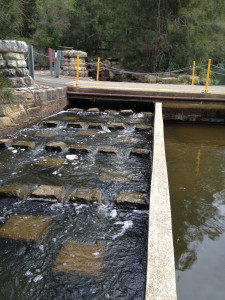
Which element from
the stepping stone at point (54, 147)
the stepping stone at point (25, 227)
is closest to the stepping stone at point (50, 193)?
the stepping stone at point (25, 227)

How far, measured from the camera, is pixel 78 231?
3061 mm

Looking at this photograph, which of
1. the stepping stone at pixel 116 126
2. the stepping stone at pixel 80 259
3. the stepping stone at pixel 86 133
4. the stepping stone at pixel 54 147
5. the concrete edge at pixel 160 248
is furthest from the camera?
the stepping stone at pixel 116 126

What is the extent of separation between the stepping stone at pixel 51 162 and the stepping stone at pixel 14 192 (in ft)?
3.12

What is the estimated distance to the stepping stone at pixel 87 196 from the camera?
142 inches

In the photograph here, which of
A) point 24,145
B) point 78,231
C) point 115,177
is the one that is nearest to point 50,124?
point 24,145

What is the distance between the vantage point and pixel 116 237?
299 cm

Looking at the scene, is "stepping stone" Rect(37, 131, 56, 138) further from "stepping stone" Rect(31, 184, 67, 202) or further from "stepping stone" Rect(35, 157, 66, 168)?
"stepping stone" Rect(31, 184, 67, 202)

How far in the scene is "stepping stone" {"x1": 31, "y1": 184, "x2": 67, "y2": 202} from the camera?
3633mm

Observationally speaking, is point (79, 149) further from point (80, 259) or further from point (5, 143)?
point (80, 259)

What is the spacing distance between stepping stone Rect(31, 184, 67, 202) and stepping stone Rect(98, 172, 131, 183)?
0.71 meters

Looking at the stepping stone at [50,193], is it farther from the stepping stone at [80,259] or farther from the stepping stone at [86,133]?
the stepping stone at [86,133]

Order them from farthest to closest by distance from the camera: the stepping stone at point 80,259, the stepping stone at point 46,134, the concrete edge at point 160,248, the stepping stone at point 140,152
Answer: the stepping stone at point 46,134 → the stepping stone at point 140,152 → the stepping stone at point 80,259 → the concrete edge at point 160,248

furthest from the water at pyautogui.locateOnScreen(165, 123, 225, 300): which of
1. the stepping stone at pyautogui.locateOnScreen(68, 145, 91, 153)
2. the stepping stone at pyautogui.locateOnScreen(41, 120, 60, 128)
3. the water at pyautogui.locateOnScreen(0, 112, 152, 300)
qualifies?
the stepping stone at pyautogui.locateOnScreen(41, 120, 60, 128)

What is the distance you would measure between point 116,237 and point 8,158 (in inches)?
109
